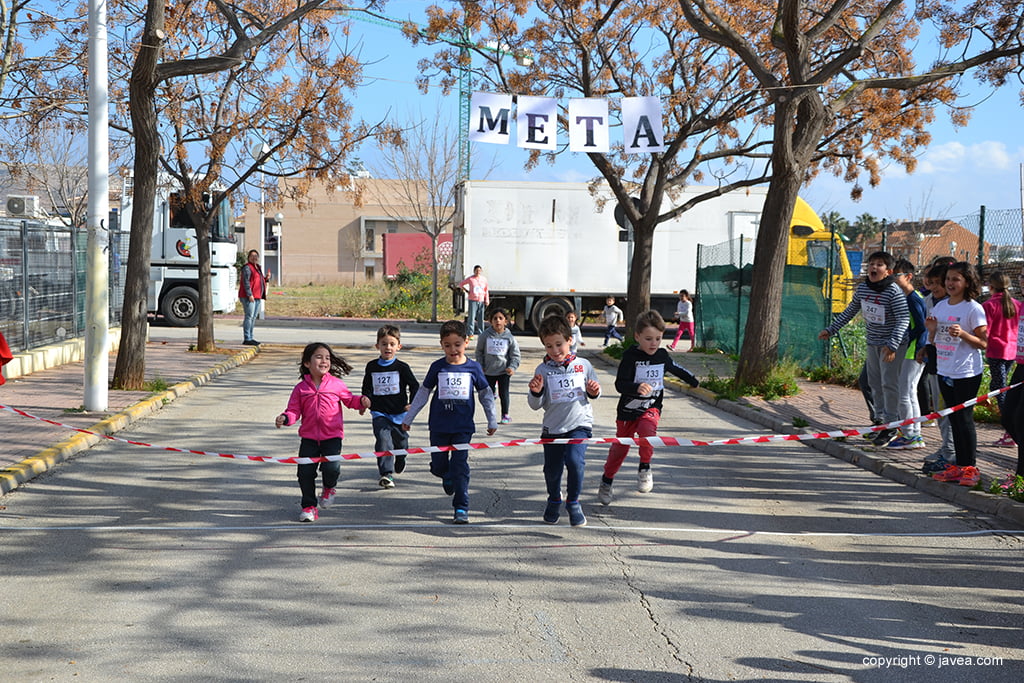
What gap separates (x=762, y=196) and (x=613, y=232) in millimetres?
4675

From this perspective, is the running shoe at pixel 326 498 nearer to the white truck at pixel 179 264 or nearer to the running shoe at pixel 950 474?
the running shoe at pixel 950 474

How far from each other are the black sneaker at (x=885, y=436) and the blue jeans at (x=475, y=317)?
567 inches

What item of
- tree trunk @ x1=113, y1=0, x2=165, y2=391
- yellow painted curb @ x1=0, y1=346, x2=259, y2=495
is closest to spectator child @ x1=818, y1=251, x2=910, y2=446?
yellow painted curb @ x1=0, y1=346, x2=259, y2=495

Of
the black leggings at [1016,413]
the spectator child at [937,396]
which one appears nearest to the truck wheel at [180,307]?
the spectator child at [937,396]

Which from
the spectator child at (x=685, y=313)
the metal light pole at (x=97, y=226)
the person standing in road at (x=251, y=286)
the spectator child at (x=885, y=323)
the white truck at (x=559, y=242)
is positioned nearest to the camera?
the spectator child at (x=885, y=323)

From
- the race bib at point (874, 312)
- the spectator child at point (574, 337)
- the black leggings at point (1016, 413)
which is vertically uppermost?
the race bib at point (874, 312)

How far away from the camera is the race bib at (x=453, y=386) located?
7.36 m

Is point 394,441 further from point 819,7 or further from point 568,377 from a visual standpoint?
point 819,7

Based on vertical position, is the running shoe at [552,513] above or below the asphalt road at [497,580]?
above

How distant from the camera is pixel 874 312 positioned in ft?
33.2

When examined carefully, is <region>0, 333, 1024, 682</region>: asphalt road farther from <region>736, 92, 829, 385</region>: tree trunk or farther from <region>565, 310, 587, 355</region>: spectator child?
<region>736, 92, 829, 385</region>: tree trunk

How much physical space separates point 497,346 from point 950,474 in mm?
5092

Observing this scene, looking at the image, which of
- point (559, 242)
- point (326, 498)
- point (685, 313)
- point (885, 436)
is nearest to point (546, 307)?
point (559, 242)

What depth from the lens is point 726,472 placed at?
9266 mm
